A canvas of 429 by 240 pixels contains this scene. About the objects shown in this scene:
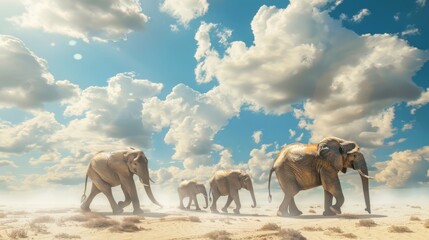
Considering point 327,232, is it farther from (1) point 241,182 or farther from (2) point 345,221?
(1) point 241,182

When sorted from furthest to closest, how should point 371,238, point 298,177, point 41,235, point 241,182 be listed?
1. point 241,182
2. point 298,177
3. point 41,235
4. point 371,238

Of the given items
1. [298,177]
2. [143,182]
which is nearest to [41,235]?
[143,182]

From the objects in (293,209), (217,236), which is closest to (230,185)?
(293,209)

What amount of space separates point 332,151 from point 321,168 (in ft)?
4.08

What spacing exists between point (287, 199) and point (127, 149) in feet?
37.3

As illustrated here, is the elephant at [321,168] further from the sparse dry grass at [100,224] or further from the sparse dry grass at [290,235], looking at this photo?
the sparse dry grass at [100,224]

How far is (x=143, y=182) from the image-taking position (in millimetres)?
23531

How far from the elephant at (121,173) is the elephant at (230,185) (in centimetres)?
774

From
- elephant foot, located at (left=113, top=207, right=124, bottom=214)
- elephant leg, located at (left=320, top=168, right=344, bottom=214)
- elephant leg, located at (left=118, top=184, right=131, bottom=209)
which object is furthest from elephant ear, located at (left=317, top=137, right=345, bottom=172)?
elephant foot, located at (left=113, top=207, right=124, bottom=214)

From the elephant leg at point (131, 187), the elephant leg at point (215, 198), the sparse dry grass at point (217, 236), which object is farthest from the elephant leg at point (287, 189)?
the sparse dry grass at point (217, 236)

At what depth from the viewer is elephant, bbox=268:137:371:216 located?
20.6 metres

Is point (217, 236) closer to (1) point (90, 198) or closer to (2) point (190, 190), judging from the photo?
(1) point (90, 198)

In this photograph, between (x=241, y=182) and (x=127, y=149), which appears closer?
(x=127, y=149)

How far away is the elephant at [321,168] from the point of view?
2058cm
